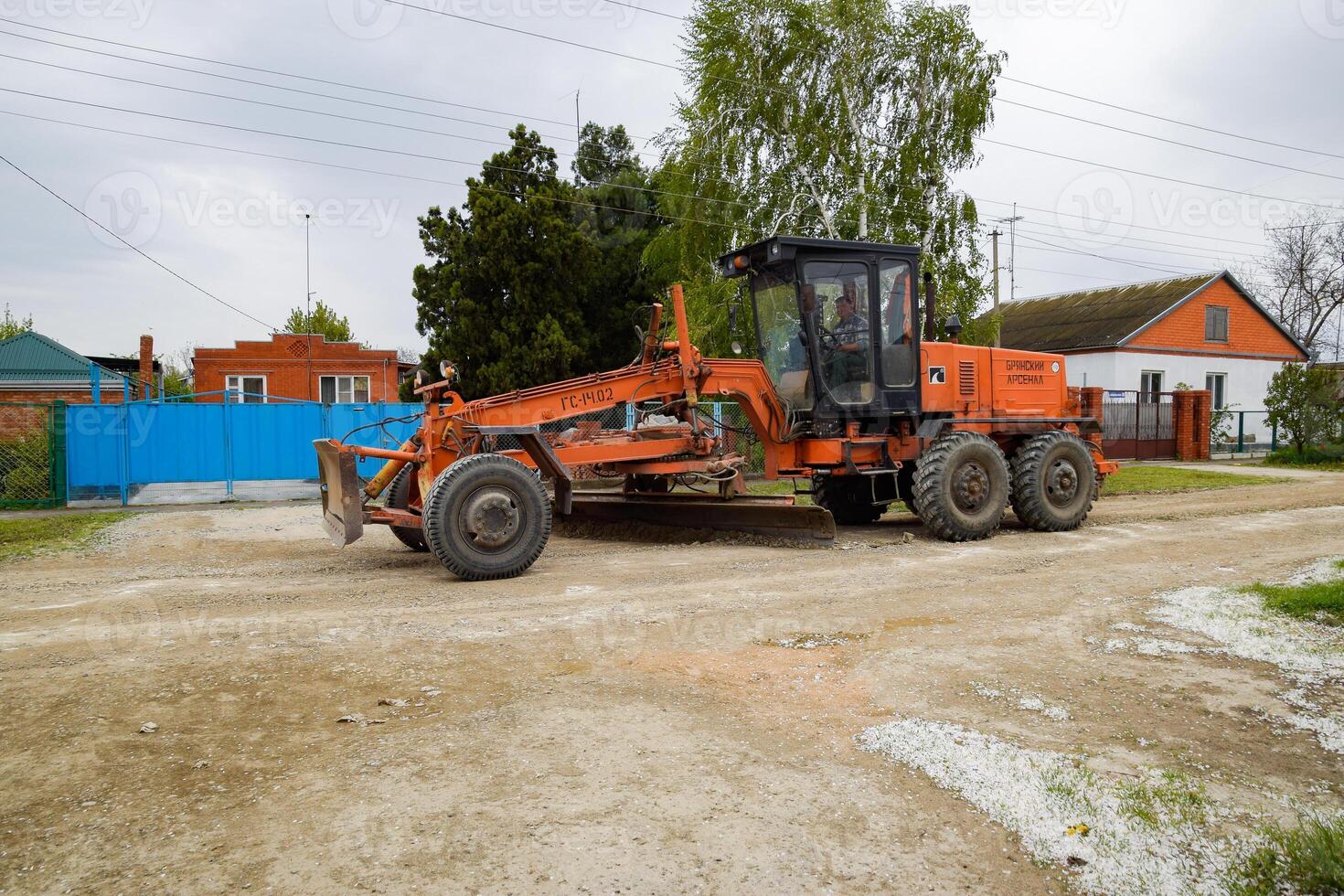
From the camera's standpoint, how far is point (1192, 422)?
27156 millimetres

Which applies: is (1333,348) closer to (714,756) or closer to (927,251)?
(927,251)

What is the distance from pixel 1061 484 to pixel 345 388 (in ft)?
92.4

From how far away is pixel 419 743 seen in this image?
399 centimetres

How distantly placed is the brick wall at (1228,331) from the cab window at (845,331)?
2482cm

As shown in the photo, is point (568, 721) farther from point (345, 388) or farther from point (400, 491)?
point (345, 388)

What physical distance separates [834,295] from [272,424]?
12.5m

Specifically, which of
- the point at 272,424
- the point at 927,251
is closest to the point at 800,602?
the point at 272,424

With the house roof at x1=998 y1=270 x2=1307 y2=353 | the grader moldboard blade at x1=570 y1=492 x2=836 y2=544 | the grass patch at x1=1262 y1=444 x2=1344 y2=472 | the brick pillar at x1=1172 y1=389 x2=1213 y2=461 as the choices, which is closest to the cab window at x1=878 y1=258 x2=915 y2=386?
the grader moldboard blade at x1=570 y1=492 x2=836 y2=544

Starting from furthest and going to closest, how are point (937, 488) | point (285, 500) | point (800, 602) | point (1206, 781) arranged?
point (285, 500) → point (937, 488) → point (800, 602) → point (1206, 781)

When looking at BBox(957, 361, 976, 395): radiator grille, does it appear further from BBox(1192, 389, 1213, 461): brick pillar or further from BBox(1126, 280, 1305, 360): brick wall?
BBox(1126, 280, 1305, 360): brick wall

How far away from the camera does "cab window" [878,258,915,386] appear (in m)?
10.4

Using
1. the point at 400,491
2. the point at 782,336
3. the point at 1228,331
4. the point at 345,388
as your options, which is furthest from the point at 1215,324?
the point at 400,491

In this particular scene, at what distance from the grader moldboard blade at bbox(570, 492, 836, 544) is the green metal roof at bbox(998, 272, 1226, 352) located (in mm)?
25654

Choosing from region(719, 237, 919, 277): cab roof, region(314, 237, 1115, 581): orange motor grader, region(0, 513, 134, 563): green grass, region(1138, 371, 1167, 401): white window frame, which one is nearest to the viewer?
region(314, 237, 1115, 581): orange motor grader
